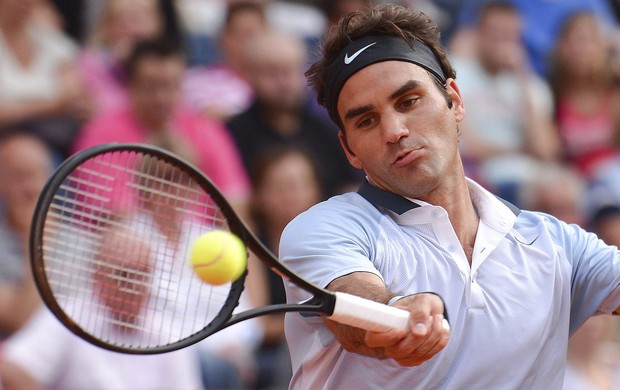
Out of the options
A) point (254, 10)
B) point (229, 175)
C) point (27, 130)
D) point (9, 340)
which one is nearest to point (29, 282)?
point (9, 340)

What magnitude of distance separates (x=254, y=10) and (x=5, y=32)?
1980 millimetres

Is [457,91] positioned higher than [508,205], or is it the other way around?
[457,91]

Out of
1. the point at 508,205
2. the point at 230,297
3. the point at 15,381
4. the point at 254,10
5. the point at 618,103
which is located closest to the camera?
the point at 230,297

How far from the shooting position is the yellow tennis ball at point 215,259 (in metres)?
2.90

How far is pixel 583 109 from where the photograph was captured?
877 cm

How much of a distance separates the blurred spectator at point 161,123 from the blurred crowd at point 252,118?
11mm

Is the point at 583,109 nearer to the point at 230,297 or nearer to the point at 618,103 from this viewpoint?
the point at 618,103

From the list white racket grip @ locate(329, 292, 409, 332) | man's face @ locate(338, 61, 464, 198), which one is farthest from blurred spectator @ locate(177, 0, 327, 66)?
white racket grip @ locate(329, 292, 409, 332)

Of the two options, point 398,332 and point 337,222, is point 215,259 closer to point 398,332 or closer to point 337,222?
point 337,222

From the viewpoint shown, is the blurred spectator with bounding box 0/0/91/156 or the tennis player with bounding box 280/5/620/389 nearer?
the tennis player with bounding box 280/5/620/389

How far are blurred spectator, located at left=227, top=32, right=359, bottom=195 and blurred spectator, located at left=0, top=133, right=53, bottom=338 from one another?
154 centimetres

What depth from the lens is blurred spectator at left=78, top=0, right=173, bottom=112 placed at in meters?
7.18

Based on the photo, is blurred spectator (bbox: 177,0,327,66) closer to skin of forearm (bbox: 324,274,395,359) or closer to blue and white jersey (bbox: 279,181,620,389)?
blue and white jersey (bbox: 279,181,620,389)

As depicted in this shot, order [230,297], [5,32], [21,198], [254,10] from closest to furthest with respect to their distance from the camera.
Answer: [230,297], [21,198], [5,32], [254,10]
